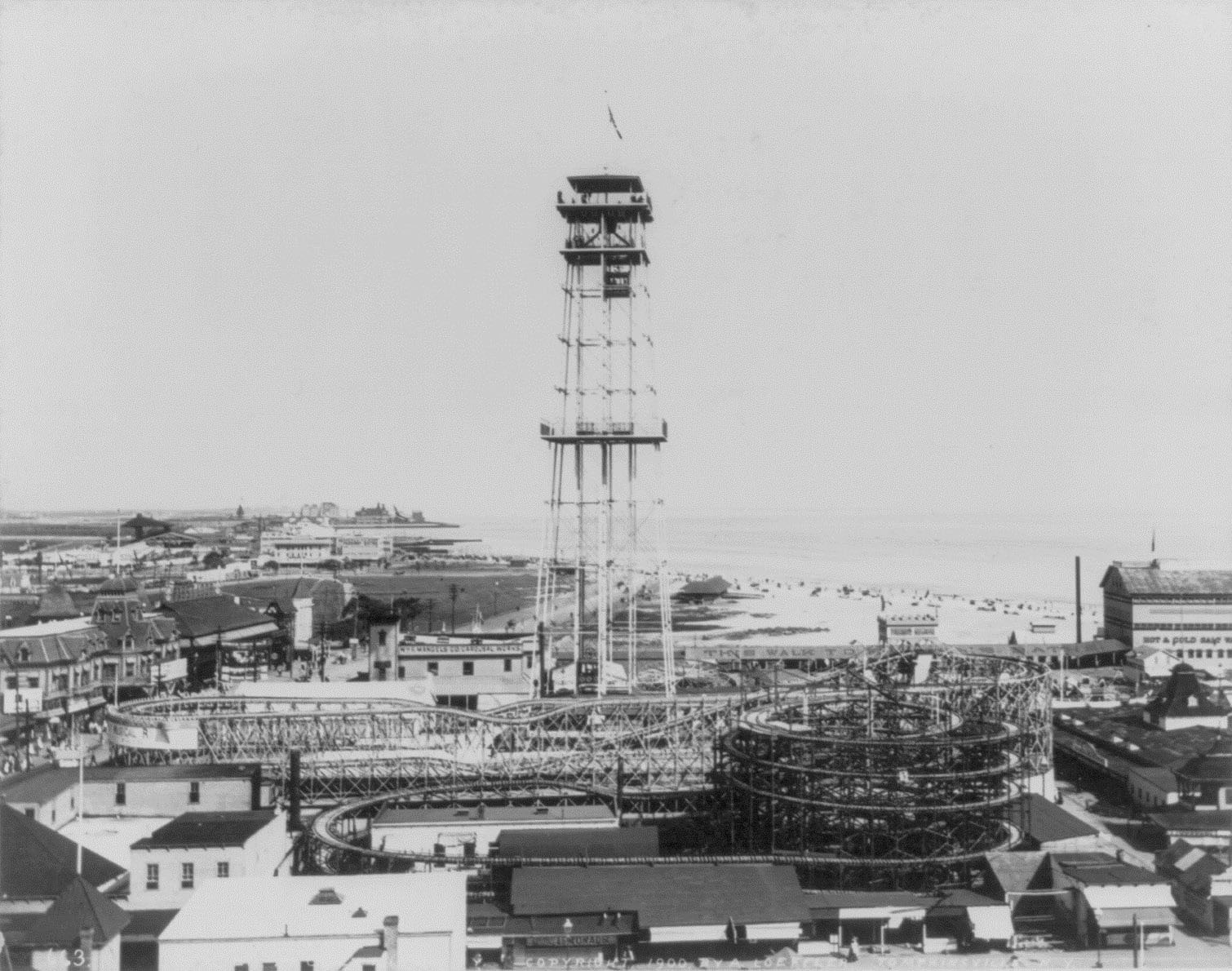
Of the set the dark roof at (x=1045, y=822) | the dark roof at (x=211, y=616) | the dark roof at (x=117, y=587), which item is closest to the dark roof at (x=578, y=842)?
the dark roof at (x=1045, y=822)

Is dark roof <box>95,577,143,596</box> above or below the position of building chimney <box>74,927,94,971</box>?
above

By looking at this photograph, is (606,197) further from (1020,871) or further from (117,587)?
(117,587)

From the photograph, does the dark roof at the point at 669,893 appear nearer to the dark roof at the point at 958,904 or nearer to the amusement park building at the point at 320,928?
the amusement park building at the point at 320,928

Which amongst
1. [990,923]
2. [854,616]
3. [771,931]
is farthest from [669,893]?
[854,616]

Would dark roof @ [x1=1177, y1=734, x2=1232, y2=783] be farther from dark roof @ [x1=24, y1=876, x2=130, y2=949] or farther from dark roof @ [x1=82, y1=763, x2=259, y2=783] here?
dark roof @ [x1=24, y1=876, x2=130, y2=949]

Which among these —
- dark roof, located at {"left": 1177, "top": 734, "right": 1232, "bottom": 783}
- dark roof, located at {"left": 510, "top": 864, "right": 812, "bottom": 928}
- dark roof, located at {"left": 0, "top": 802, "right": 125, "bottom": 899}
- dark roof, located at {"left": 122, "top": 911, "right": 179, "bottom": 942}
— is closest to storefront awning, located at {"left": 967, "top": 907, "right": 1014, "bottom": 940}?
dark roof, located at {"left": 510, "top": 864, "right": 812, "bottom": 928}

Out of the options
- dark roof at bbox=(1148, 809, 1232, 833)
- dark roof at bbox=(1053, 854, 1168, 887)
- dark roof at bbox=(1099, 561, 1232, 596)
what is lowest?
dark roof at bbox=(1148, 809, 1232, 833)
